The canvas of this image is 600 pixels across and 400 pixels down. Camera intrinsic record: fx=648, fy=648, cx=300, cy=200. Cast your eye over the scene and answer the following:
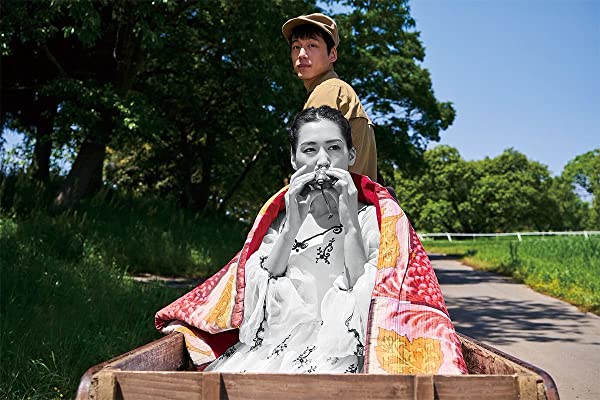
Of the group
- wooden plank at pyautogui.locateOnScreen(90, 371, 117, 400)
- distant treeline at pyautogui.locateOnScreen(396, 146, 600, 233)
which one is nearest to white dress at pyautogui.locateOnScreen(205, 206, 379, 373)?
wooden plank at pyautogui.locateOnScreen(90, 371, 117, 400)

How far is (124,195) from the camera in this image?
1341 cm

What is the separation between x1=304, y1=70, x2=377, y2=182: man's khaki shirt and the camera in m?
3.25

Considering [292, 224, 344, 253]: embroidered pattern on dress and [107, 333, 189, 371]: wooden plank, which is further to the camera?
[292, 224, 344, 253]: embroidered pattern on dress

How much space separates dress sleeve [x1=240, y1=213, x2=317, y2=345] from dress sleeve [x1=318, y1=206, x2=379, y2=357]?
0.08m

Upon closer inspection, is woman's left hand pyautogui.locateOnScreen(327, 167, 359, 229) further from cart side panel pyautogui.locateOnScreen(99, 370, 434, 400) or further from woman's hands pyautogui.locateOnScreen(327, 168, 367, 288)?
cart side panel pyautogui.locateOnScreen(99, 370, 434, 400)

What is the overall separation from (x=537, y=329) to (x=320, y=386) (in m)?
7.21

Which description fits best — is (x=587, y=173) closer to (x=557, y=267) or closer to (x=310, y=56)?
(x=557, y=267)

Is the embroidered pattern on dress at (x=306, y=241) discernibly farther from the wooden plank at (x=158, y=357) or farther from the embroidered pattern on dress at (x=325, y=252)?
the wooden plank at (x=158, y=357)

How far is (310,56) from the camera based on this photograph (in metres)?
3.38

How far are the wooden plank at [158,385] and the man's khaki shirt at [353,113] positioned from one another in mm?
1680

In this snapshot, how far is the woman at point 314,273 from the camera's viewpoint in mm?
2445

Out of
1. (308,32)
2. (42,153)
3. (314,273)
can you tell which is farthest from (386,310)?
(42,153)

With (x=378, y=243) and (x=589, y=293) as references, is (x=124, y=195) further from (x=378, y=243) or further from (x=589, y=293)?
(x=378, y=243)

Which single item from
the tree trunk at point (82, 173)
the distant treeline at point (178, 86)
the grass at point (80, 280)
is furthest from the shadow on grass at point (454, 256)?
the tree trunk at point (82, 173)
